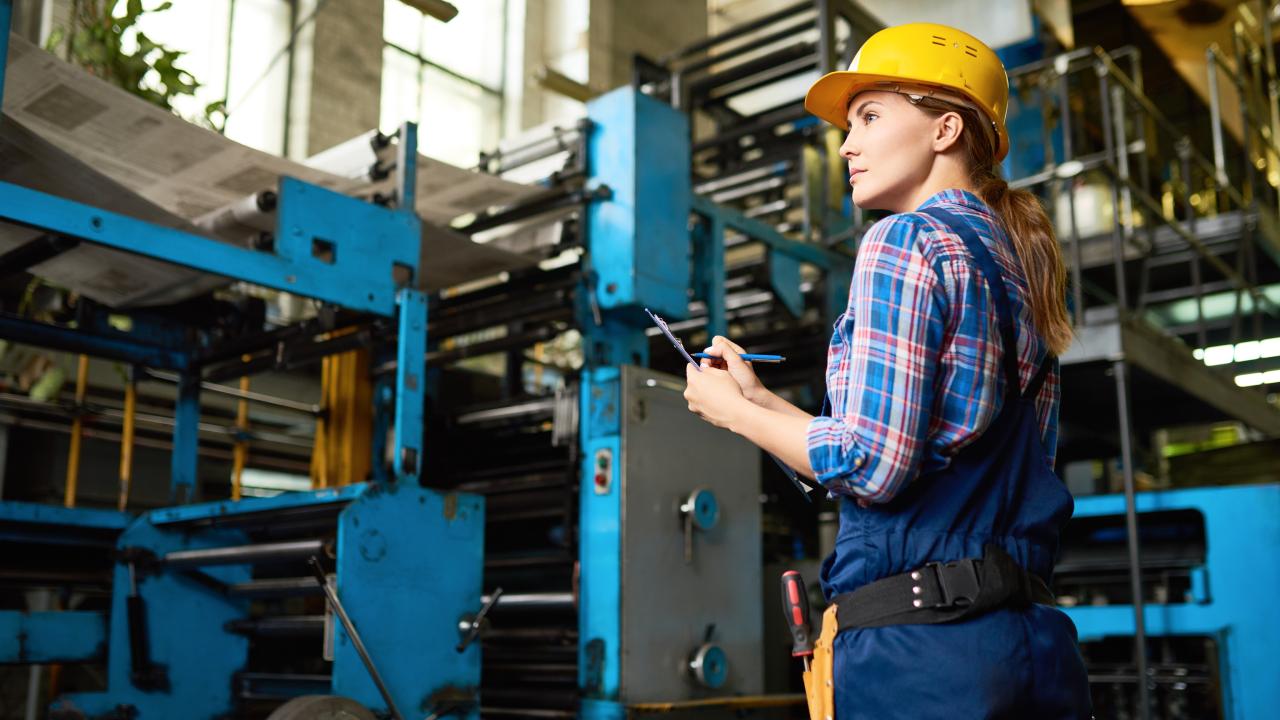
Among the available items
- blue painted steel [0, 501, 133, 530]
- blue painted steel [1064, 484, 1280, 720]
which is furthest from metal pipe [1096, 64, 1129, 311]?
blue painted steel [0, 501, 133, 530]

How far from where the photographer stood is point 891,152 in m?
1.58

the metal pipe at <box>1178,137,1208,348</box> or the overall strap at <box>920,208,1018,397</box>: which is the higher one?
the metal pipe at <box>1178,137,1208,348</box>

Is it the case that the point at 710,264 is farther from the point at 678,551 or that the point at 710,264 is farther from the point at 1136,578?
the point at 1136,578

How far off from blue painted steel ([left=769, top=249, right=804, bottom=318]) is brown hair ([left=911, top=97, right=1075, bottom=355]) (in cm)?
324

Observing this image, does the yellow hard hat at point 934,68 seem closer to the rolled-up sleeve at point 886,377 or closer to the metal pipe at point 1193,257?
the rolled-up sleeve at point 886,377

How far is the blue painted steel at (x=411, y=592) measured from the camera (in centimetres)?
306

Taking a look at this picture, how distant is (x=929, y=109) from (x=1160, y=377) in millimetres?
3765

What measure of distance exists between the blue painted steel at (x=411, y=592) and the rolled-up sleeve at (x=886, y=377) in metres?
2.05

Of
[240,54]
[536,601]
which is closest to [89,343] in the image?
[536,601]

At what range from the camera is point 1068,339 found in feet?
4.92

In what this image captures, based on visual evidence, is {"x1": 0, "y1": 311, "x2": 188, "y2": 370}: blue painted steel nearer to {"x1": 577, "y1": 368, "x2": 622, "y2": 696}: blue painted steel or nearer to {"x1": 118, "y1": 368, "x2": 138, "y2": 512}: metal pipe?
{"x1": 118, "y1": 368, "x2": 138, "y2": 512}: metal pipe

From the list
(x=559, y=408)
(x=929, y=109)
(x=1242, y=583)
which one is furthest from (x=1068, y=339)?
(x=1242, y=583)

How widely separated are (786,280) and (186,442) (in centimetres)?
279

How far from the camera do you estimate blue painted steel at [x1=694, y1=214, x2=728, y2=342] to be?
453 cm
